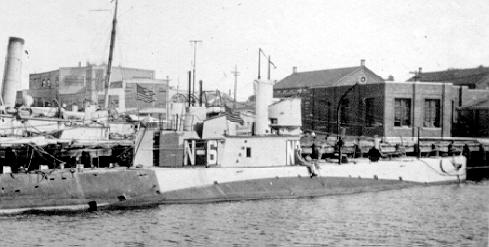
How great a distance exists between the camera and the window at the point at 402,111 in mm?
54406

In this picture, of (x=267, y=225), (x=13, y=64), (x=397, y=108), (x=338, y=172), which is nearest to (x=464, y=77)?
(x=397, y=108)

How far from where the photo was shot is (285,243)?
20594 mm

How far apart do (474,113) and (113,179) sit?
43529 millimetres

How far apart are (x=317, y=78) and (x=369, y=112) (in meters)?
18.4

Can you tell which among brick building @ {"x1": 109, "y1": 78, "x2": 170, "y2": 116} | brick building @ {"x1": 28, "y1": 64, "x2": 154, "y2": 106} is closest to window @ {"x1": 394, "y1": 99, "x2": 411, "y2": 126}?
brick building @ {"x1": 109, "y1": 78, "x2": 170, "y2": 116}

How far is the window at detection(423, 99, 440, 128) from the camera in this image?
5556 centimetres

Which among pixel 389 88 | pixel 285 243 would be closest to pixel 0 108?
pixel 285 243

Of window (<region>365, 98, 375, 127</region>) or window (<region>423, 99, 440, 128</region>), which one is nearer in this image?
window (<region>365, 98, 375, 127</region>)

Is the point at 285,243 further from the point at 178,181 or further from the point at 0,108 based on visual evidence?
the point at 0,108

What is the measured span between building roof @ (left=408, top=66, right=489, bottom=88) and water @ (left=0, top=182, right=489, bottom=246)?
4104 cm

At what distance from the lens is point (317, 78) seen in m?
72.9

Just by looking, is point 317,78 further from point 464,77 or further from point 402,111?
point 402,111

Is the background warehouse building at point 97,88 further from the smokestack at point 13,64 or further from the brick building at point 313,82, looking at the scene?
→ the smokestack at point 13,64

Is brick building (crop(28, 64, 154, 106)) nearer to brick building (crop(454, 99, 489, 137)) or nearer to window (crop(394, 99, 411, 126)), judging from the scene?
window (crop(394, 99, 411, 126))
